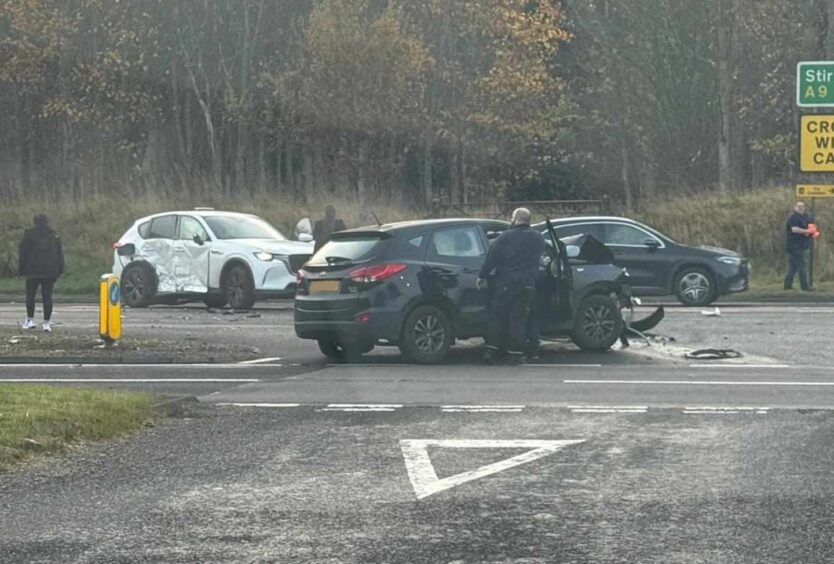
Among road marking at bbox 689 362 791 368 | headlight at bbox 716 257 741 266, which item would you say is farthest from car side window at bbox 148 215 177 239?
road marking at bbox 689 362 791 368

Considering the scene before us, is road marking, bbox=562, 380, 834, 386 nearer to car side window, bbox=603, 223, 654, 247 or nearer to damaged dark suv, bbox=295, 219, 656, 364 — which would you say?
damaged dark suv, bbox=295, 219, 656, 364

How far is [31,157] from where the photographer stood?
55094 mm

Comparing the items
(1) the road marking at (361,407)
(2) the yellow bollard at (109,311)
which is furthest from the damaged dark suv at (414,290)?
(1) the road marking at (361,407)

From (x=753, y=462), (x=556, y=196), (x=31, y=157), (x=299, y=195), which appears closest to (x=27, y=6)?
(x=31, y=157)

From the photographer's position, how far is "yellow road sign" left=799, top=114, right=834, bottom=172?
30781 mm

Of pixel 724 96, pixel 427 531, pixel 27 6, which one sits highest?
pixel 27 6

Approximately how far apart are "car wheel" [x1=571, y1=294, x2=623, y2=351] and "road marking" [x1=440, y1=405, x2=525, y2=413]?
17.9 ft

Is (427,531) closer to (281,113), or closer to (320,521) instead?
(320,521)

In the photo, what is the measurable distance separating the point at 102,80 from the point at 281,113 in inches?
224

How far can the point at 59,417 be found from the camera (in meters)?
11.7

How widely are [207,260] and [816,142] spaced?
12.3 m

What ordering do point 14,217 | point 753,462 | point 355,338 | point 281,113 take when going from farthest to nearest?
point 281,113 → point 14,217 → point 355,338 → point 753,462

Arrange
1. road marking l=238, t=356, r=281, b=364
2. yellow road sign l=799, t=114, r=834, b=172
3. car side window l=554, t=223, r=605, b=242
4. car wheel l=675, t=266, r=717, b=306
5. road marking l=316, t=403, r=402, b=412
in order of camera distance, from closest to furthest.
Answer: road marking l=316, t=403, r=402, b=412, road marking l=238, t=356, r=281, b=364, car side window l=554, t=223, r=605, b=242, car wheel l=675, t=266, r=717, b=306, yellow road sign l=799, t=114, r=834, b=172

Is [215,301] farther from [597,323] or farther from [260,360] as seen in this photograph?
[597,323]
